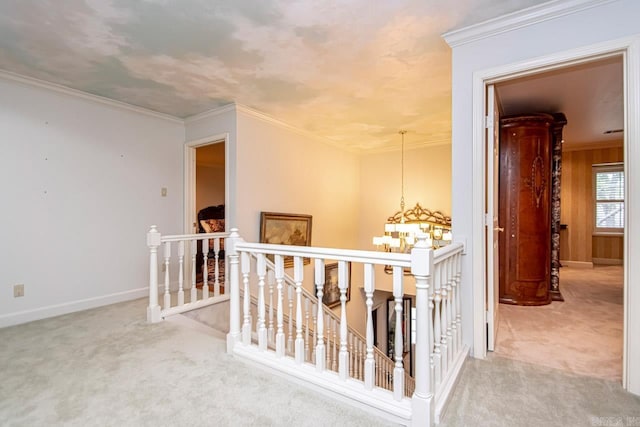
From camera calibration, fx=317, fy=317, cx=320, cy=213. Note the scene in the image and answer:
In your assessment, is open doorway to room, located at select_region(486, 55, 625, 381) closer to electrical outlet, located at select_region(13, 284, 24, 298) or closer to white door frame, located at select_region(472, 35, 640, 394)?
white door frame, located at select_region(472, 35, 640, 394)

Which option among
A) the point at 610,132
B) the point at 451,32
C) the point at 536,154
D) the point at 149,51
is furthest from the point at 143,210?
the point at 610,132

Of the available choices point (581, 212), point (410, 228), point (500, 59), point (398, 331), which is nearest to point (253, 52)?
point (500, 59)

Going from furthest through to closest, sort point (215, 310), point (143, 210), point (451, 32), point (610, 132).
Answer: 1. point (610, 132)
2. point (143, 210)
3. point (215, 310)
4. point (451, 32)

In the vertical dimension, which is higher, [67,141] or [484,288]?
[67,141]

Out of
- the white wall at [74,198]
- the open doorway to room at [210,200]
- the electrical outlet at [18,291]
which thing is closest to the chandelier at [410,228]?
the open doorway to room at [210,200]

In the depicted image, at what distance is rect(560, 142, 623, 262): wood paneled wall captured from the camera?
19.5 feet

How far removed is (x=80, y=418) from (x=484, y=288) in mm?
2458

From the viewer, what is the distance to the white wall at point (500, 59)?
5.88 feet

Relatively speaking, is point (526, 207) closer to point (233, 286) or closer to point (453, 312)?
point (453, 312)

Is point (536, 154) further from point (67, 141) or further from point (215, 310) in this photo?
point (67, 141)

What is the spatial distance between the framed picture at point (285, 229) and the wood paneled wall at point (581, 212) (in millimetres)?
5084

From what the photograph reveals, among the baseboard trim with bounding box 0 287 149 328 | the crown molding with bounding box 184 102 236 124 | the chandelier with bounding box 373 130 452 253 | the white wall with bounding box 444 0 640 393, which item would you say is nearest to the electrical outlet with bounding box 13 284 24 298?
the baseboard trim with bounding box 0 287 149 328

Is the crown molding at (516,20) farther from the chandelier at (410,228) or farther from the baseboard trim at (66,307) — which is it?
the baseboard trim at (66,307)

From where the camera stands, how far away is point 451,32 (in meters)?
2.25
